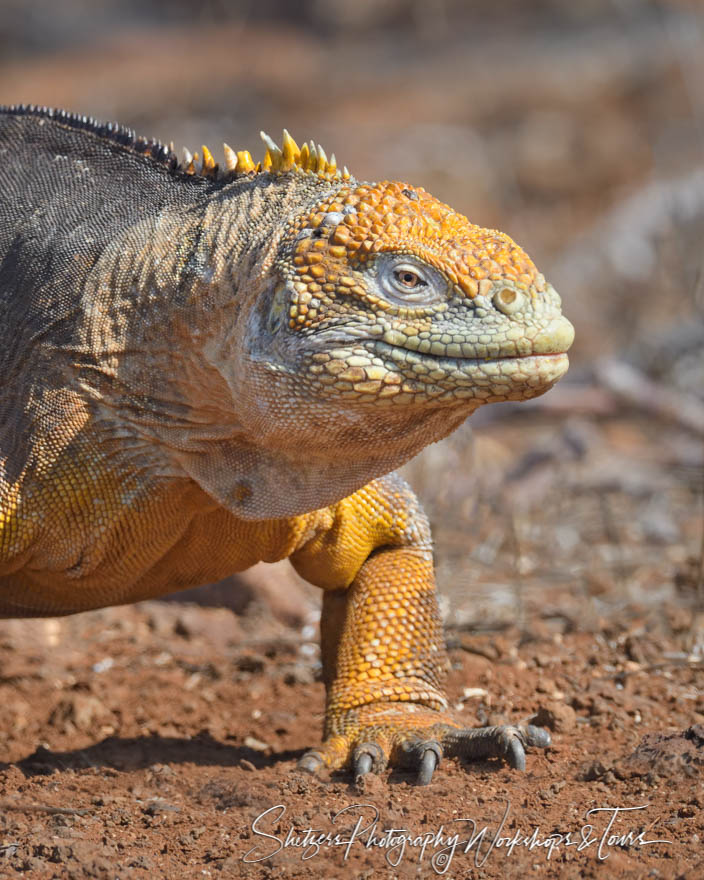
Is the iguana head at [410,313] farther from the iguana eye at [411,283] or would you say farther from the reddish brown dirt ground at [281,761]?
the reddish brown dirt ground at [281,761]

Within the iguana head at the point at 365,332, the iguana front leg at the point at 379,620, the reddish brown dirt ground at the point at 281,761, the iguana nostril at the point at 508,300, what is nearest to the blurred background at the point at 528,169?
the reddish brown dirt ground at the point at 281,761

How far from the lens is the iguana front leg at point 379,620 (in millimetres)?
5289

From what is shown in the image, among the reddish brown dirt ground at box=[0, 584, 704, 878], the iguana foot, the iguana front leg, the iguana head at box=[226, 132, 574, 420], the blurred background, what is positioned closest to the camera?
the reddish brown dirt ground at box=[0, 584, 704, 878]

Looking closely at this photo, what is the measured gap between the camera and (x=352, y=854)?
3.92 m

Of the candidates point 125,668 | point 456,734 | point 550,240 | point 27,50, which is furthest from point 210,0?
point 456,734

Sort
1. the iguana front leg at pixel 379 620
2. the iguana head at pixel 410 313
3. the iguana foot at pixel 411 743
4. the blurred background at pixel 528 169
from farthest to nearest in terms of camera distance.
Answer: the blurred background at pixel 528 169 → the iguana front leg at pixel 379 620 → the iguana foot at pixel 411 743 → the iguana head at pixel 410 313

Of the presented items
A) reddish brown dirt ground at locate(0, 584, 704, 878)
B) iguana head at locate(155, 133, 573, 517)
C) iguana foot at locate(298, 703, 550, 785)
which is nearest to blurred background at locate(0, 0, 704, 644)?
reddish brown dirt ground at locate(0, 584, 704, 878)

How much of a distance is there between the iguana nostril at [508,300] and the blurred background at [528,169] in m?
2.86

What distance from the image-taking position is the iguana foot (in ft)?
15.6

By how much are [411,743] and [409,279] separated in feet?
6.19

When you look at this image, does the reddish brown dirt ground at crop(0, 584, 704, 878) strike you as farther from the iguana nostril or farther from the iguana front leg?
the iguana nostril

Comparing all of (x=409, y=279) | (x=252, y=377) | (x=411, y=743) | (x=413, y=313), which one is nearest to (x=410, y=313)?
(x=413, y=313)

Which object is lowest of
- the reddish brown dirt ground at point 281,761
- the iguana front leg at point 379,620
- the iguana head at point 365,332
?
the reddish brown dirt ground at point 281,761

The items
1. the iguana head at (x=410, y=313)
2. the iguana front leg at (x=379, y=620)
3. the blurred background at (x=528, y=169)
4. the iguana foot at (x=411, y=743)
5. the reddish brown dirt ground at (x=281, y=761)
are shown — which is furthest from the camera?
the blurred background at (x=528, y=169)
